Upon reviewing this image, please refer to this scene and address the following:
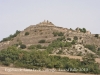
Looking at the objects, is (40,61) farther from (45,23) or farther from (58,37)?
(45,23)

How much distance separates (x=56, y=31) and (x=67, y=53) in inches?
651

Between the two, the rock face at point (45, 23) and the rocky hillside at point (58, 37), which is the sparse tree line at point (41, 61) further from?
the rock face at point (45, 23)

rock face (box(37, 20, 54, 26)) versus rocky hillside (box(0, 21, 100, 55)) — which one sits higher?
rock face (box(37, 20, 54, 26))

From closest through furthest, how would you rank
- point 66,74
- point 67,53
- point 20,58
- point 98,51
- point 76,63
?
1. point 66,74
2. point 76,63
3. point 20,58
4. point 67,53
5. point 98,51

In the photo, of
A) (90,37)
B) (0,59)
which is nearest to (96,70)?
(0,59)

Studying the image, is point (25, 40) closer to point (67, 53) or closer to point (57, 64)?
point (67, 53)

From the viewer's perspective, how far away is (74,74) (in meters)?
30.1

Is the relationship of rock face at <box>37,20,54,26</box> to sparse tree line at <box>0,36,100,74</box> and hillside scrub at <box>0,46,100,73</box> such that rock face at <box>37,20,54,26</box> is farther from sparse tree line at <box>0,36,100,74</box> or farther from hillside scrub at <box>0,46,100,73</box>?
hillside scrub at <box>0,46,100,73</box>

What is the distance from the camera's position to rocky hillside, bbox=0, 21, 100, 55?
1828 inches

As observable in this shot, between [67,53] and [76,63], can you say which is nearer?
[76,63]

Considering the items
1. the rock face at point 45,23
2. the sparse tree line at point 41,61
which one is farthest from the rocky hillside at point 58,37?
the sparse tree line at point 41,61

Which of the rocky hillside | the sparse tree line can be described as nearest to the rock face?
the rocky hillside

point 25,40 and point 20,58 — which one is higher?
point 25,40

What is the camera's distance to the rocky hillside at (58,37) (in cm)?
4642
